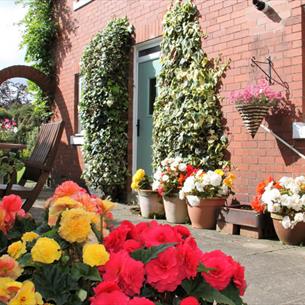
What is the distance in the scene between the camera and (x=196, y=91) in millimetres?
5945

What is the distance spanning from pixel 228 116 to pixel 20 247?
14.8 feet

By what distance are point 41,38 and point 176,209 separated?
633 centimetres

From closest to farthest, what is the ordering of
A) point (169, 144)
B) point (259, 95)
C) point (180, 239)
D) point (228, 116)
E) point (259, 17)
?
point (180, 239), point (259, 95), point (259, 17), point (228, 116), point (169, 144)

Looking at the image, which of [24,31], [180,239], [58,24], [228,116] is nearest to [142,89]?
[228,116]

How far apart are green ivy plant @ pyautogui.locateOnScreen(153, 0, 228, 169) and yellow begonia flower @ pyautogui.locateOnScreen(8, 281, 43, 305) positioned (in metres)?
4.62

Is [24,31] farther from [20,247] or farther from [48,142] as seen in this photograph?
[20,247]

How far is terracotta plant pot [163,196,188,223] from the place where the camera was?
5705mm

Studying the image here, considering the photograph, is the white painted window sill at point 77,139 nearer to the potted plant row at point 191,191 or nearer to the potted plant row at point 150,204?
the potted plant row at point 150,204

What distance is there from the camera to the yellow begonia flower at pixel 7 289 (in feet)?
4.23

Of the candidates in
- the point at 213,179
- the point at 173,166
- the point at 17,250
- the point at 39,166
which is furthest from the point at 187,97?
the point at 17,250

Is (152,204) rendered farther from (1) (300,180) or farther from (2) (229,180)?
(1) (300,180)

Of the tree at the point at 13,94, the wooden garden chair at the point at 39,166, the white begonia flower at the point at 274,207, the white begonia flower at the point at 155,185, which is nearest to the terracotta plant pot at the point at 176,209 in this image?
the white begonia flower at the point at 155,185

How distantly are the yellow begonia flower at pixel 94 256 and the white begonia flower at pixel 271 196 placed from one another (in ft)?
10.6

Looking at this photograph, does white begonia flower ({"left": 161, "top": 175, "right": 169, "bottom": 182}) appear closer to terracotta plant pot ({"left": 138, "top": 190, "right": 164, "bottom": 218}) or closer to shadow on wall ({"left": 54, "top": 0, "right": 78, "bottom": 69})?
terracotta plant pot ({"left": 138, "top": 190, "right": 164, "bottom": 218})
